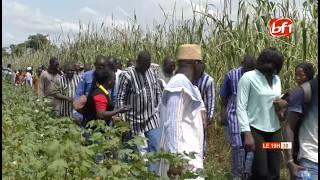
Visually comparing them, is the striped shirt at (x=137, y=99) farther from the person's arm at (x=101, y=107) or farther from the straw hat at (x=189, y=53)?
the straw hat at (x=189, y=53)

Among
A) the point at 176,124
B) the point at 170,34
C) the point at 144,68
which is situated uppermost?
the point at 170,34

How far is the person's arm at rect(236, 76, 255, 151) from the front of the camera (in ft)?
17.0

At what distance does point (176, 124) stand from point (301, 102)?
2.81 ft

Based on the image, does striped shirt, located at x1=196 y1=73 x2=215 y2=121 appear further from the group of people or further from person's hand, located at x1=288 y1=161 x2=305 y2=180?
person's hand, located at x1=288 y1=161 x2=305 y2=180

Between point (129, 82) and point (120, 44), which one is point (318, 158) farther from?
point (120, 44)

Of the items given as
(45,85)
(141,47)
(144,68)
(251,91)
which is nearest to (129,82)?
(144,68)

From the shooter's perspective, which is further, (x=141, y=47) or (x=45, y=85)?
(x=141, y=47)

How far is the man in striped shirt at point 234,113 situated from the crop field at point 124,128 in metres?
0.25

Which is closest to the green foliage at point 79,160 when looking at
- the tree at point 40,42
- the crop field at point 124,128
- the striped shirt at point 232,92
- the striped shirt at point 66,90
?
the crop field at point 124,128

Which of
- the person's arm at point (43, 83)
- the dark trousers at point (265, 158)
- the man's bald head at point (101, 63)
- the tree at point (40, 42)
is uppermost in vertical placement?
the tree at point (40, 42)

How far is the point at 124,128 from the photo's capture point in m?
4.03

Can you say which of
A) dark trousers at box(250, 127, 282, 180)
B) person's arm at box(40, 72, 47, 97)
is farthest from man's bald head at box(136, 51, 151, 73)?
person's arm at box(40, 72, 47, 97)

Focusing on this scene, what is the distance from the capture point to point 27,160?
155 inches

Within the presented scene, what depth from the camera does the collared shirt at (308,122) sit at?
3.94 meters
